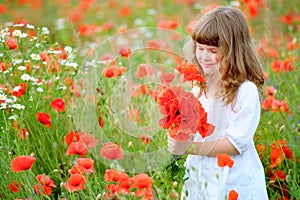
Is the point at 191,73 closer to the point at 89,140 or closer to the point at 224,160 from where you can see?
the point at 224,160

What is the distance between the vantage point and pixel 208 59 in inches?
85.7

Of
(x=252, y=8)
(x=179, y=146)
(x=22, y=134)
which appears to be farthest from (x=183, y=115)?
(x=252, y=8)

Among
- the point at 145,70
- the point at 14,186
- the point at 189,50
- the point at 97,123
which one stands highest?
the point at 189,50

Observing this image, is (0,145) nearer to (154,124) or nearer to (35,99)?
(35,99)

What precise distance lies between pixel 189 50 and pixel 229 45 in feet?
0.53

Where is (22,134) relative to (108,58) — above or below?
below

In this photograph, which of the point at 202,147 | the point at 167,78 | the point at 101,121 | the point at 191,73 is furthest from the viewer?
the point at 101,121

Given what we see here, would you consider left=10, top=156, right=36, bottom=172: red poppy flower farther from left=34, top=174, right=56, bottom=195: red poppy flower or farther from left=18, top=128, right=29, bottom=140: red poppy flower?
left=18, top=128, right=29, bottom=140: red poppy flower

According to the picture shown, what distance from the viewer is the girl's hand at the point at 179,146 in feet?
6.71

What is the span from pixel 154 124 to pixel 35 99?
590 mm

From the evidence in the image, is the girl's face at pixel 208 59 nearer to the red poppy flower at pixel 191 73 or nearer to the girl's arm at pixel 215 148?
the red poppy flower at pixel 191 73

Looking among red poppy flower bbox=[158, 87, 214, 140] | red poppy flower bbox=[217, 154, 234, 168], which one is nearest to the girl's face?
red poppy flower bbox=[158, 87, 214, 140]

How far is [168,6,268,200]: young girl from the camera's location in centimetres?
214

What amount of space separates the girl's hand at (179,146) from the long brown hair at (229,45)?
24 cm
